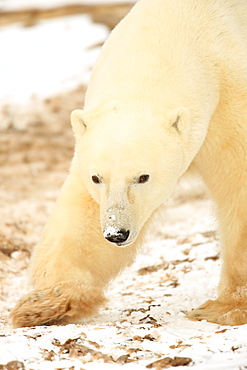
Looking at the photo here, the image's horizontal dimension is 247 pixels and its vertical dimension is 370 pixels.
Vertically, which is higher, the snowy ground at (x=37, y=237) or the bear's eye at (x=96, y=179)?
the bear's eye at (x=96, y=179)

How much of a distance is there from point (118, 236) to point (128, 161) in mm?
343

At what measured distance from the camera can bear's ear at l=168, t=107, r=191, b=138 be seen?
3.07 meters

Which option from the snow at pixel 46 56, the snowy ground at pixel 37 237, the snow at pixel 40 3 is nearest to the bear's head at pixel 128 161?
the snowy ground at pixel 37 237

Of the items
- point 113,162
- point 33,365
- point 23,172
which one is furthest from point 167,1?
point 23,172

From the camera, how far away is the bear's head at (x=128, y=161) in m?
2.89

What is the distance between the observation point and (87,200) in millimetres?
3525

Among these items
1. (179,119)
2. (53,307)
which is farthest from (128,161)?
(53,307)

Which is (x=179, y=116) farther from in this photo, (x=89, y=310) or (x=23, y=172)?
(x=23, y=172)

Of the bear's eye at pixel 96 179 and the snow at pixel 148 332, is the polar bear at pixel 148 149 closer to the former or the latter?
the bear's eye at pixel 96 179

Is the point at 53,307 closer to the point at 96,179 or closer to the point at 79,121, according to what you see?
the point at 96,179

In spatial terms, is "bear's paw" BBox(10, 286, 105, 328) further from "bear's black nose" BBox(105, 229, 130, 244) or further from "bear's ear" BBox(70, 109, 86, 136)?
"bear's ear" BBox(70, 109, 86, 136)

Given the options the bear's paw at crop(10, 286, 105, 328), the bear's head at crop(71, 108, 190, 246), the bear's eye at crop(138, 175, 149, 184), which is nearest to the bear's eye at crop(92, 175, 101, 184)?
the bear's head at crop(71, 108, 190, 246)

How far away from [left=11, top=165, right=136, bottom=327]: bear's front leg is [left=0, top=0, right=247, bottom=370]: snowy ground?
138 millimetres

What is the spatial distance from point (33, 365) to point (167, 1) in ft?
6.91
